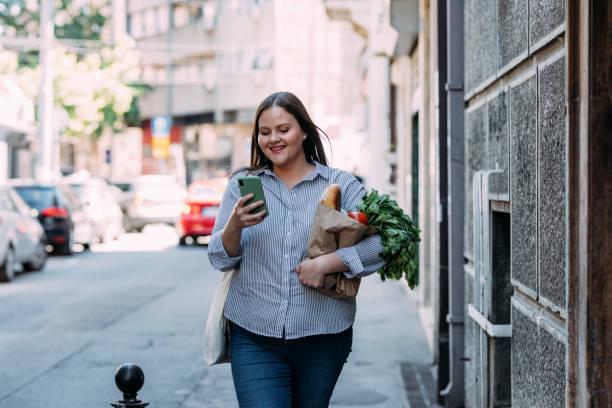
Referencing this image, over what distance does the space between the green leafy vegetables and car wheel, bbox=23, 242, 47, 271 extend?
13816 mm

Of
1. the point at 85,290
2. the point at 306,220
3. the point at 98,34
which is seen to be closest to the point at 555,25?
the point at 306,220

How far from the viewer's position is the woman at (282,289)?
3422 millimetres

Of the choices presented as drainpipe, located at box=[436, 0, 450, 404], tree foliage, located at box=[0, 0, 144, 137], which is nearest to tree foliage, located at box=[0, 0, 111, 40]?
tree foliage, located at box=[0, 0, 144, 137]

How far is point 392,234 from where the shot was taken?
348cm

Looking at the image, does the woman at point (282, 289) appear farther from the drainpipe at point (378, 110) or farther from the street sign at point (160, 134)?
the street sign at point (160, 134)

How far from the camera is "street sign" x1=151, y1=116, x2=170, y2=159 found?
46.3 m

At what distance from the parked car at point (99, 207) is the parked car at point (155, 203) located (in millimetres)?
2003

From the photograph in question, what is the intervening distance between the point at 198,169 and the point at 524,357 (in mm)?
54569

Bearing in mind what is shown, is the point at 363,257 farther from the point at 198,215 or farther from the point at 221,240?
the point at 198,215

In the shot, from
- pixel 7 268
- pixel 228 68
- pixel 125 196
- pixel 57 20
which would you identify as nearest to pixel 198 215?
pixel 125 196

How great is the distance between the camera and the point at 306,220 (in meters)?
3.54

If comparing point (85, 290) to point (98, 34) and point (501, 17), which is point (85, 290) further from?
point (98, 34)

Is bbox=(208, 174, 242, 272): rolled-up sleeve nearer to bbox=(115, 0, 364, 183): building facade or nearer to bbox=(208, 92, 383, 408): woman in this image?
bbox=(208, 92, 383, 408): woman

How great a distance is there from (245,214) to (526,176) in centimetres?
126
